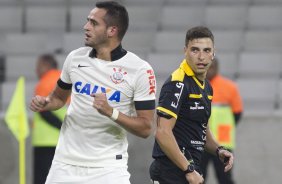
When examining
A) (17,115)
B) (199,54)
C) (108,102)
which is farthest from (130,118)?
(17,115)

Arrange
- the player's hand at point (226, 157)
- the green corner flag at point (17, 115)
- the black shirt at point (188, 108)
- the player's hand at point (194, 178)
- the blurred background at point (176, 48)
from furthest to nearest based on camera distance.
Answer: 1. the blurred background at point (176, 48)
2. the green corner flag at point (17, 115)
3. the player's hand at point (226, 157)
4. the black shirt at point (188, 108)
5. the player's hand at point (194, 178)

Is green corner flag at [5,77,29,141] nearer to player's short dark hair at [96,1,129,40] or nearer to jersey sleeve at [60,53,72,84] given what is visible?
jersey sleeve at [60,53,72,84]

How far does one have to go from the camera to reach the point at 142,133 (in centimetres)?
639

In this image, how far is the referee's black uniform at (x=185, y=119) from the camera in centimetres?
652

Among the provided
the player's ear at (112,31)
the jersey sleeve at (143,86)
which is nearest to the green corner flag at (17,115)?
the player's ear at (112,31)

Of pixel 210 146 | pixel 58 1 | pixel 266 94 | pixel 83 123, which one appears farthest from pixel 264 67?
pixel 83 123

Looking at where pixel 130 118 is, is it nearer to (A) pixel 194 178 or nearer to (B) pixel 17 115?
(A) pixel 194 178

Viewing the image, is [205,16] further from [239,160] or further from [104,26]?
[104,26]

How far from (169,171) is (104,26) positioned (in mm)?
1108

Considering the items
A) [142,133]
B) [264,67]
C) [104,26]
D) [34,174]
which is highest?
[104,26]

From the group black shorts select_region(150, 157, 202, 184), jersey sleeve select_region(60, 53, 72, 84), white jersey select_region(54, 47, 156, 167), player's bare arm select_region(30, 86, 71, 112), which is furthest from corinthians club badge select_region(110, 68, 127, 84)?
black shorts select_region(150, 157, 202, 184)

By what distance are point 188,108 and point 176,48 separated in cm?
665

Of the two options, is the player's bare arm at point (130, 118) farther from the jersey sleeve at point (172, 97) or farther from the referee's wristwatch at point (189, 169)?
the referee's wristwatch at point (189, 169)

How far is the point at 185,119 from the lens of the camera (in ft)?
21.7
